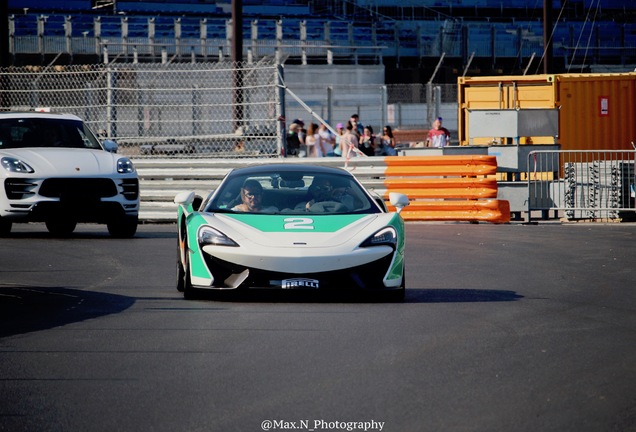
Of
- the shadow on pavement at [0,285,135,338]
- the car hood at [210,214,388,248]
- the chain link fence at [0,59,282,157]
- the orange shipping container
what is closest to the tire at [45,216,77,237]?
the chain link fence at [0,59,282,157]

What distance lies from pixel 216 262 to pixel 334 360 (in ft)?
9.72

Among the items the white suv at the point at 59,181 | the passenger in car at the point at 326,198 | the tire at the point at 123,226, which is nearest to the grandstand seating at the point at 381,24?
the white suv at the point at 59,181

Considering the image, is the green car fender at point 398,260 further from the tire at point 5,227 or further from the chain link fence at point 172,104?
the chain link fence at point 172,104

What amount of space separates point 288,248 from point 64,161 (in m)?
7.56

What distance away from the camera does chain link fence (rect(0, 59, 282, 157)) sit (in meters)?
22.2

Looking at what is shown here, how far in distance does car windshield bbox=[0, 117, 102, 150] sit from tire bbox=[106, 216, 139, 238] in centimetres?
121

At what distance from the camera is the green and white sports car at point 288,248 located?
10250 mm

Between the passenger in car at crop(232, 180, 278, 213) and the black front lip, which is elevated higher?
the passenger in car at crop(232, 180, 278, 213)

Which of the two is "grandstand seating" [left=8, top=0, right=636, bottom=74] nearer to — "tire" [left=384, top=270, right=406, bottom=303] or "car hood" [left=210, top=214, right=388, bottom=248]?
"car hood" [left=210, top=214, right=388, bottom=248]

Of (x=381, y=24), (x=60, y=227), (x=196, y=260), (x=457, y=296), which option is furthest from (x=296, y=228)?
(x=381, y=24)

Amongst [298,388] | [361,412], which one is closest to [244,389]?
[298,388]

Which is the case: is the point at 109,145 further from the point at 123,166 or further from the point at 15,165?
the point at 15,165

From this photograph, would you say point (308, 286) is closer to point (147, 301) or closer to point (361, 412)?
point (147, 301)

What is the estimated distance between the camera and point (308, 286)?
1027 centimetres
